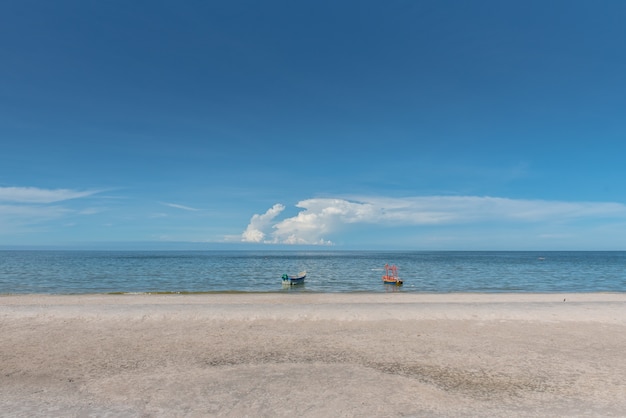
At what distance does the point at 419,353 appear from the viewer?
12.2 m

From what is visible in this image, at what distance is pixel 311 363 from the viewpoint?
36.6 ft

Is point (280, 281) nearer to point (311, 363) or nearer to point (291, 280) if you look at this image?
point (291, 280)

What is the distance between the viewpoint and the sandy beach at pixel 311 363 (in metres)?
8.10

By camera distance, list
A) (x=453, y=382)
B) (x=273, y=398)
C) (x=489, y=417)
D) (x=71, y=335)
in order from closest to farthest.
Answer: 1. (x=489, y=417)
2. (x=273, y=398)
3. (x=453, y=382)
4. (x=71, y=335)

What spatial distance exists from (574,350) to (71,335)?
17.5 m

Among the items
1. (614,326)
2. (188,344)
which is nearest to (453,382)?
(188,344)

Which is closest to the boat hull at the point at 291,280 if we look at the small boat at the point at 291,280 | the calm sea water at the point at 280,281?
the small boat at the point at 291,280

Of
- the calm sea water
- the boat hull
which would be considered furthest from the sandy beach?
the boat hull

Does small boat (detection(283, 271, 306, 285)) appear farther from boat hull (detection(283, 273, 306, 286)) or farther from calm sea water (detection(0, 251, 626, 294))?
calm sea water (detection(0, 251, 626, 294))

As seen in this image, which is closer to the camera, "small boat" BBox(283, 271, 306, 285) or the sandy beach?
the sandy beach

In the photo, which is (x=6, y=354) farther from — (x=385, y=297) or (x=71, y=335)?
(x=385, y=297)

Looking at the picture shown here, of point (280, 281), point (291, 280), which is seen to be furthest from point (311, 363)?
point (280, 281)

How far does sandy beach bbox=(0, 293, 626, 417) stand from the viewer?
319 inches

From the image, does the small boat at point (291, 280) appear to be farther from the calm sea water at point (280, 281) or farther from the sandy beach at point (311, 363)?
the sandy beach at point (311, 363)
